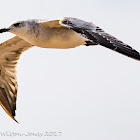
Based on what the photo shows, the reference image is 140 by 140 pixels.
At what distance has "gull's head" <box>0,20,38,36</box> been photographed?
34.3 ft

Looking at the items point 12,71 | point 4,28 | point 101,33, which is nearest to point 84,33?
point 101,33

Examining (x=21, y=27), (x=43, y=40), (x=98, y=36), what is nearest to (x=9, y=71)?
(x=21, y=27)

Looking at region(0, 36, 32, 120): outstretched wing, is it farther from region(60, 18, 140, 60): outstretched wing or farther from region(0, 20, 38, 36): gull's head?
region(60, 18, 140, 60): outstretched wing

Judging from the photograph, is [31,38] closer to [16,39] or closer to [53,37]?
[53,37]

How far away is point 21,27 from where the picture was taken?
1054 centimetres

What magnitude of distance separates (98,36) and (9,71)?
5.00 meters

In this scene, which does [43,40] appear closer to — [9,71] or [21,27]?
[21,27]

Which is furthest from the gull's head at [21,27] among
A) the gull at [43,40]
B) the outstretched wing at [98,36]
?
the outstretched wing at [98,36]

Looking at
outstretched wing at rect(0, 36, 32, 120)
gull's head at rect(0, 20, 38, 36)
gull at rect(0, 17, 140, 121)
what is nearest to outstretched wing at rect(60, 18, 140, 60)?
gull at rect(0, 17, 140, 121)

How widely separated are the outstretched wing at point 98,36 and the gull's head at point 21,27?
122 centimetres

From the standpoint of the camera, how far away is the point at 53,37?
34.0ft

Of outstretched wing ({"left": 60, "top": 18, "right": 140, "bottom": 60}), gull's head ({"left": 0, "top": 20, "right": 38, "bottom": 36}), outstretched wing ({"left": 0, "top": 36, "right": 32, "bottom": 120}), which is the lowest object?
outstretched wing ({"left": 0, "top": 36, "right": 32, "bottom": 120})

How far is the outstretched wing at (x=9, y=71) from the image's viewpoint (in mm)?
12656

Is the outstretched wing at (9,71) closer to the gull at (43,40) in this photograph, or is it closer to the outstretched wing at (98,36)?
the gull at (43,40)
